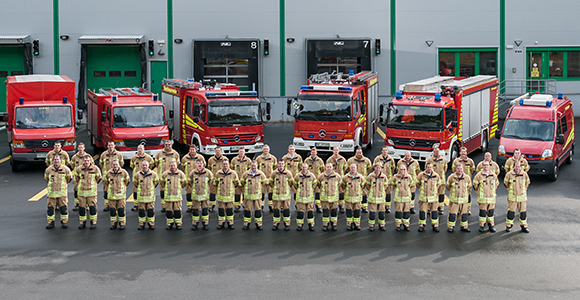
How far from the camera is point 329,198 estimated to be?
1588cm

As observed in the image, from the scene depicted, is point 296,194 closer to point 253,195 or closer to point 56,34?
point 253,195

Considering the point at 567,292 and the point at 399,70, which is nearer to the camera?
the point at 567,292

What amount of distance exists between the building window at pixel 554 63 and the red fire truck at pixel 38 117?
22.6 metres

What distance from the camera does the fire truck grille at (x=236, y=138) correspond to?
23.9 metres

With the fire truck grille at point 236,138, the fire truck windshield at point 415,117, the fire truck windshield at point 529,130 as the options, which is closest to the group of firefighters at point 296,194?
the fire truck windshield at point 415,117

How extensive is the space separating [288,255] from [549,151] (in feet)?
34.8

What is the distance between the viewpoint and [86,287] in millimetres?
12023

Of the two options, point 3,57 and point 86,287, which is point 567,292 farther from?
point 3,57

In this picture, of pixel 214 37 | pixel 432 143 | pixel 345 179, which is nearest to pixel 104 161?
pixel 345 179

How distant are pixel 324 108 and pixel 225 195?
28.3 ft

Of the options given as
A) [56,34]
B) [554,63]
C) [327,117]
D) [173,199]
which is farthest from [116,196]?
[554,63]

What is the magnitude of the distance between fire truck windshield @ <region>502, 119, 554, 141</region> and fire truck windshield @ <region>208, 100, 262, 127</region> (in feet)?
25.7

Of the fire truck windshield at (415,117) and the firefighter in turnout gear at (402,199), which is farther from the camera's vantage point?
the fire truck windshield at (415,117)

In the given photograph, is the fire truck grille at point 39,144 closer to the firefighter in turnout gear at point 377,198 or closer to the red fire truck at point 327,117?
the red fire truck at point 327,117
